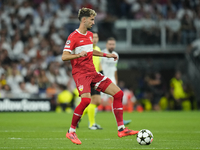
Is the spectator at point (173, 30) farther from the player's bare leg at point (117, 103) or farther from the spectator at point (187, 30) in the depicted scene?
the player's bare leg at point (117, 103)

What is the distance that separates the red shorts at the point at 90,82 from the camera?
22.3ft

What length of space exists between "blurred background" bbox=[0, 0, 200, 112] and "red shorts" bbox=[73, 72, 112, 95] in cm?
1106

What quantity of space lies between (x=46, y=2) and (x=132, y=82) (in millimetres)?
6689

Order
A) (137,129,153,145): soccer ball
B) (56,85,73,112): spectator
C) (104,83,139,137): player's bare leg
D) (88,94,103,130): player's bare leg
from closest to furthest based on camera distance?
(137,129,153,145): soccer ball
(104,83,139,137): player's bare leg
(88,94,103,130): player's bare leg
(56,85,73,112): spectator

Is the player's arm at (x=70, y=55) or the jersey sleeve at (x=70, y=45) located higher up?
the jersey sleeve at (x=70, y=45)

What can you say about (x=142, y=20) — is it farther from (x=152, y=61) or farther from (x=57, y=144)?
(x=57, y=144)

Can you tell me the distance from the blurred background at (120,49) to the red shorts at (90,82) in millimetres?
11055

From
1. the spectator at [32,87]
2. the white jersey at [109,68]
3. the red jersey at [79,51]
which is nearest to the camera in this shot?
the red jersey at [79,51]

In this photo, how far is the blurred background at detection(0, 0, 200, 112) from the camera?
18.6m

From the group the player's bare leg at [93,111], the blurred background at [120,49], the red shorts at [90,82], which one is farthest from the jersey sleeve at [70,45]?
the blurred background at [120,49]

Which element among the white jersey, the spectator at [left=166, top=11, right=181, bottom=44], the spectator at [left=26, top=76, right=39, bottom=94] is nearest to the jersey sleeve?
the white jersey

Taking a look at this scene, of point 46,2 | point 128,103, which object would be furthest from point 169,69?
point 46,2

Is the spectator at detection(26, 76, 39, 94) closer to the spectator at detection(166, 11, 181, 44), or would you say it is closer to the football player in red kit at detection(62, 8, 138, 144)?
the spectator at detection(166, 11, 181, 44)

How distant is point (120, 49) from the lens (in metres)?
20.4
